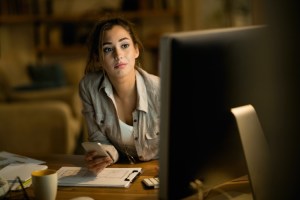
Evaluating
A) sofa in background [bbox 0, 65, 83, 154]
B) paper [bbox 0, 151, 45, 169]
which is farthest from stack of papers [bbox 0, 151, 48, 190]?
sofa in background [bbox 0, 65, 83, 154]

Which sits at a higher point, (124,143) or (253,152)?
(253,152)

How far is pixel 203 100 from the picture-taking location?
93 centimetres

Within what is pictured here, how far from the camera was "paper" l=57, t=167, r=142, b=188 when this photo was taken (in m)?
1.30

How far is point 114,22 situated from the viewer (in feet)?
5.13

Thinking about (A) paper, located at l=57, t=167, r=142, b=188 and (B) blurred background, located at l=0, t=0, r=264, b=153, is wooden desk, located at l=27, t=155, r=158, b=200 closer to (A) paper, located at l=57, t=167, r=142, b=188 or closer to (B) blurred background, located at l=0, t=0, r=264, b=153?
(A) paper, located at l=57, t=167, r=142, b=188

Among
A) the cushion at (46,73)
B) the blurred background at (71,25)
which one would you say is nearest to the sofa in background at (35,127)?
the blurred background at (71,25)

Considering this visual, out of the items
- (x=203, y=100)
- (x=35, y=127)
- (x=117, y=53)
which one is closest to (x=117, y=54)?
(x=117, y=53)

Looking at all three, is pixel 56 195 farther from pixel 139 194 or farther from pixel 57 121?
pixel 57 121

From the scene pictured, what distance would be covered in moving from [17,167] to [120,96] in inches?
17.2

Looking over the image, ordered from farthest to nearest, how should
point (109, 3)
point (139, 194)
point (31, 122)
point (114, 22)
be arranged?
point (109, 3), point (31, 122), point (114, 22), point (139, 194)

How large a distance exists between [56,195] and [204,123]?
0.53m

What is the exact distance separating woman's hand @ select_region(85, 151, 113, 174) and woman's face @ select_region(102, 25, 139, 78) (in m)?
0.30

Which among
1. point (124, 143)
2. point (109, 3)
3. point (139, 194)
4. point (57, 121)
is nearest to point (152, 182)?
point (139, 194)

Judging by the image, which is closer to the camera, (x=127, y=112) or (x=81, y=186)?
(x=81, y=186)
